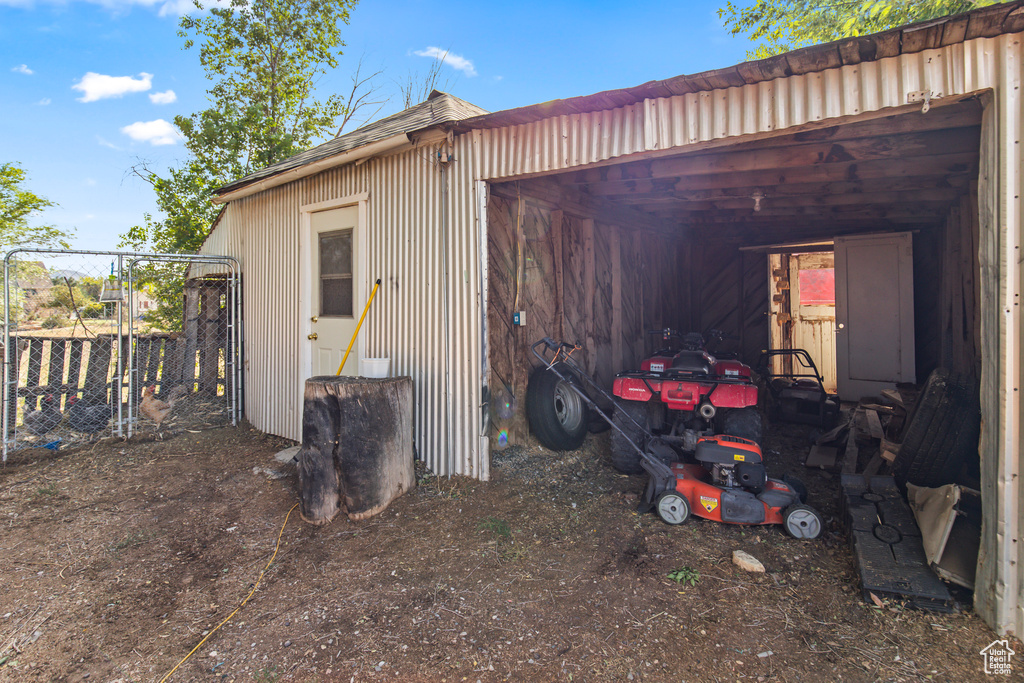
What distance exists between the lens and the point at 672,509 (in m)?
3.27

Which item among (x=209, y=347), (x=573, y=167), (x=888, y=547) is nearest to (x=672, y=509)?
(x=888, y=547)

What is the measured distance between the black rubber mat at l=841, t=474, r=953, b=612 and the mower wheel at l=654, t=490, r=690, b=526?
924mm

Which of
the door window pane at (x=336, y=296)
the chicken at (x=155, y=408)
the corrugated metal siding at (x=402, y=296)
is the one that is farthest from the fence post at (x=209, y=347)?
the door window pane at (x=336, y=296)

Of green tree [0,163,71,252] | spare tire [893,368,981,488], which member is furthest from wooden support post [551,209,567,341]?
green tree [0,163,71,252]

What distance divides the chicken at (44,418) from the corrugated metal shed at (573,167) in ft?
6.44

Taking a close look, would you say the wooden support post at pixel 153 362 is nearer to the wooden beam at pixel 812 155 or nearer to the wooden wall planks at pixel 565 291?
the wooden wall planks at pixel 565 291

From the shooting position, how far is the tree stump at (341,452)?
3.47 m

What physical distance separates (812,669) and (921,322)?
7.18m

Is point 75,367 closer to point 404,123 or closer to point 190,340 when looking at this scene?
point 190,340

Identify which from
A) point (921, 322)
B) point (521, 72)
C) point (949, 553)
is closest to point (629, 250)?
point (921, 322)

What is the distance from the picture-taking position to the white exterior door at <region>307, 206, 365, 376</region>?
482 centimetres

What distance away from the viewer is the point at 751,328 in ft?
29.9

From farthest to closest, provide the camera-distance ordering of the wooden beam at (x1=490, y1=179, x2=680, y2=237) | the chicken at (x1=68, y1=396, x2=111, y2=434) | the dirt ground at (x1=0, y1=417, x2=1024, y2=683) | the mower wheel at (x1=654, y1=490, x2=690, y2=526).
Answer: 1. the chicken at (x1=68, y1=396, x2=111, y2=434)
2. the wooden beam at (x1=490, y1=179, x2=680, y2=237)
3. the mower wheel at (x1=654, y1=490, x2=690, y2=526)
4. the dirt ground at (x1=0, y1=417, x2=1024, y2=683)

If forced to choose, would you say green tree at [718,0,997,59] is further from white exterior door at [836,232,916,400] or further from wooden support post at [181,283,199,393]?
wooden support post at [181,283,199,393]
